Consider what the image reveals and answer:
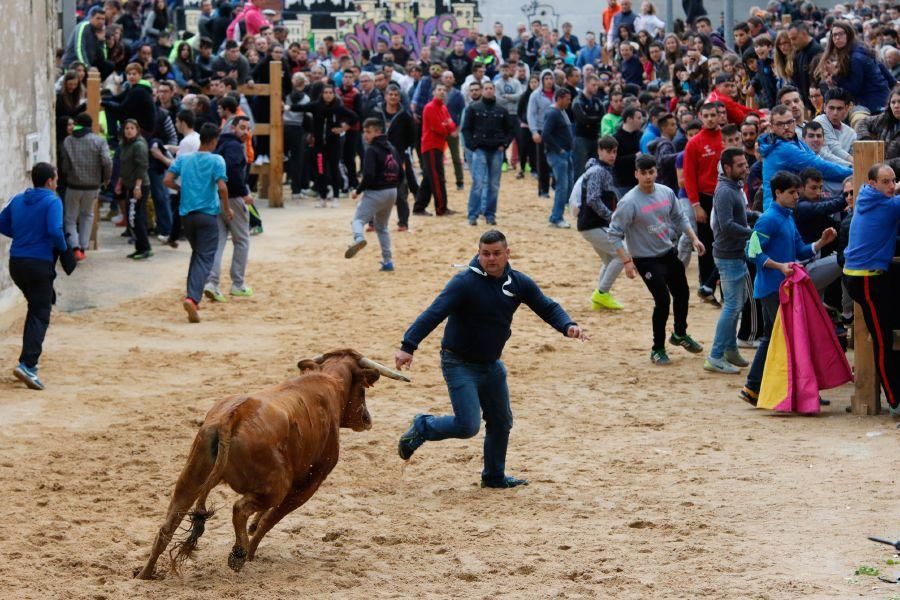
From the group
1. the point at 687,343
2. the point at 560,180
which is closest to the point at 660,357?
the point at 687,343

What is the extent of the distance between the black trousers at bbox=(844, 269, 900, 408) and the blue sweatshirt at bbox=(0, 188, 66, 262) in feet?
21.7

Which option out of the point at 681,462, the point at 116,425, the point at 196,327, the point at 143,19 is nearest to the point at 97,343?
the point at 196,327

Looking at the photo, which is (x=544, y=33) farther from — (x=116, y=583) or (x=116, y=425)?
(x=116, y=583)

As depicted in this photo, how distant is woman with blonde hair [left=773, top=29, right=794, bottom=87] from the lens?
1692cm

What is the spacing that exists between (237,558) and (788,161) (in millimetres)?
7219

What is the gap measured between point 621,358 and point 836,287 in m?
2.19

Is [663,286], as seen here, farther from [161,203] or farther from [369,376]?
[161,203]

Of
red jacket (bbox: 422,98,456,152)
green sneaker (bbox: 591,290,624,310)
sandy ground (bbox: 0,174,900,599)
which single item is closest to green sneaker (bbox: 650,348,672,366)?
sandy ground (bbox: 0,174,900,599)

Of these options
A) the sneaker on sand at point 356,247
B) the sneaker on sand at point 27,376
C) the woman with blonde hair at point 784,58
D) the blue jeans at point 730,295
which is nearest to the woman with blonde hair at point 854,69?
the woman with blonde hair at point 784,58

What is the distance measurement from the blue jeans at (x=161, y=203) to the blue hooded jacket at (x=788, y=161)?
916cm

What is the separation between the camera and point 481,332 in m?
9.22

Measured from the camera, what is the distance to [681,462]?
10.2 metres

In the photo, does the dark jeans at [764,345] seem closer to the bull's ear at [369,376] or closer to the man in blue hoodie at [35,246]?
the bull's ear at [369,376]

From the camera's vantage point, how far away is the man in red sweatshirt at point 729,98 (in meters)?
17.2
